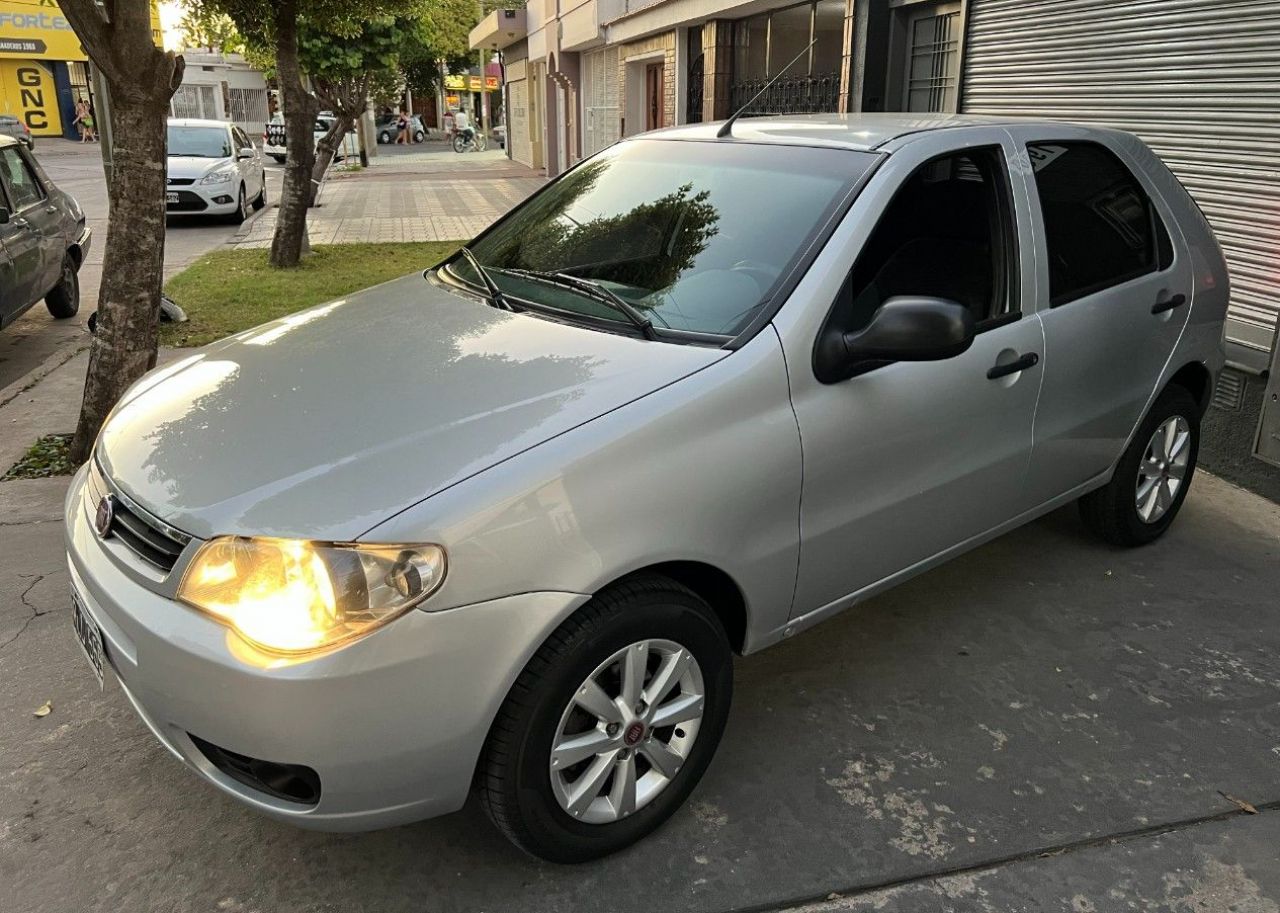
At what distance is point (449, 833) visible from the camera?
104 inches

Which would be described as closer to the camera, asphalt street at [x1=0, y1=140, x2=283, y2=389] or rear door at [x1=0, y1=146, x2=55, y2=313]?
rear door at [x1=0, y1=146, x2=55, y2=313]

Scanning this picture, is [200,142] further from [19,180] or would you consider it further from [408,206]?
[19,180]

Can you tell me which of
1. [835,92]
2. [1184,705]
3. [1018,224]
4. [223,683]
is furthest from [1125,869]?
[835,92]

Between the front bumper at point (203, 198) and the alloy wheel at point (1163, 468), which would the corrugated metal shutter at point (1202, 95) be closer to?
the alloy wheel at point (1163, 468)

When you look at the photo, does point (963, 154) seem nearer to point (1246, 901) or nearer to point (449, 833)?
point (1246, 901)

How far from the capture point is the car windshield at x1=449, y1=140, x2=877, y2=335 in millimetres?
2820

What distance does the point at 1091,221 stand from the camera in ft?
11.8

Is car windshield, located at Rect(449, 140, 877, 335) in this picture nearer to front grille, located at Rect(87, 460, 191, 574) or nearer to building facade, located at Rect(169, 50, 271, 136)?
front grille, located at Rect(87, 460, 191, 574)

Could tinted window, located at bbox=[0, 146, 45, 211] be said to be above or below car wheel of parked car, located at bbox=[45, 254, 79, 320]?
above

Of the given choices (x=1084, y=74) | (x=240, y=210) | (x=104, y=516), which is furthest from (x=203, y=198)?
(x=104, y=516)

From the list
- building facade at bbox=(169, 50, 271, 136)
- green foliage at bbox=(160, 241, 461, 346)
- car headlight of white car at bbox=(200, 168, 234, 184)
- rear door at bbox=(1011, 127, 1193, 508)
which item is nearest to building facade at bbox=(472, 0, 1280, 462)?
rear door at bbox=(1011, 127, 1193, 508)

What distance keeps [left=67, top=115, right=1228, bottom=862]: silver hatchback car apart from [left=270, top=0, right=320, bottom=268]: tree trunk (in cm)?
803

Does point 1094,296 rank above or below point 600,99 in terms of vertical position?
below

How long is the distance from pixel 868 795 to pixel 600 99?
21300mm
